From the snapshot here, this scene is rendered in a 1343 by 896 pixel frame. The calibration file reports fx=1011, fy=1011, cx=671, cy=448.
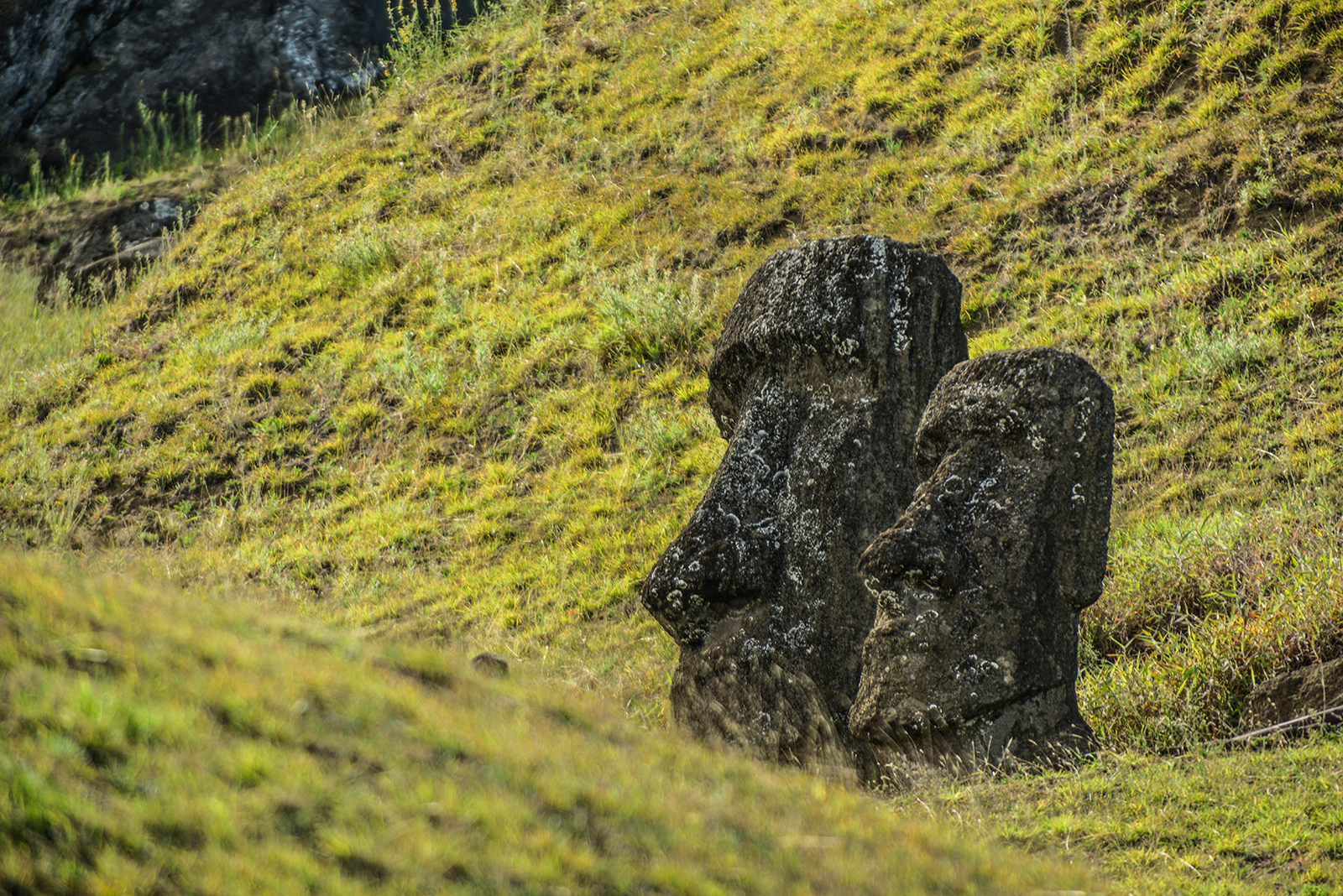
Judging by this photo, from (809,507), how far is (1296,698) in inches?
87.1

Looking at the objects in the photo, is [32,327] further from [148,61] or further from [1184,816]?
[1184,816]

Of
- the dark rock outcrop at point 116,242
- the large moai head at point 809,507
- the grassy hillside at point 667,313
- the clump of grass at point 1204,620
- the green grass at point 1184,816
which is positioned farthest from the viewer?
the dark rock outcrop at point 116,242

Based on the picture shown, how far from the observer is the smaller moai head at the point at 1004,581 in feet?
13.8

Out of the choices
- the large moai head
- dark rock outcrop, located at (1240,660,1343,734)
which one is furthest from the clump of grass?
the large moai head

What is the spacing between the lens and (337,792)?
73.2 inches

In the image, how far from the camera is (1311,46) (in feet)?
31.3

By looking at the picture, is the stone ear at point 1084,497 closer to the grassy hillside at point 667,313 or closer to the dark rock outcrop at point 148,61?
the grassy hillside at point 667,313

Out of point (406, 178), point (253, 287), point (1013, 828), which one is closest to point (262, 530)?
point (253, 287)

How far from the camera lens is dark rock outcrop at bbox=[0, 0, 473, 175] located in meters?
18.8

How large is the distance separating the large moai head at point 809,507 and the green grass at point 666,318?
4.13ft

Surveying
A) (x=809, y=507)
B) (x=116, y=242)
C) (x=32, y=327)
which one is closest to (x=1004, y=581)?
(x=809, y=507)

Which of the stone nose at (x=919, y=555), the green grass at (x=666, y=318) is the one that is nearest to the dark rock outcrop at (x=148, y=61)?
the green grass at (x=666, y=318)

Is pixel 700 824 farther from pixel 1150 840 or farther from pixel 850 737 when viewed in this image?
pixel 850 737

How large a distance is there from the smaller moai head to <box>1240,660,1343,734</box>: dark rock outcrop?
72 centimetres
